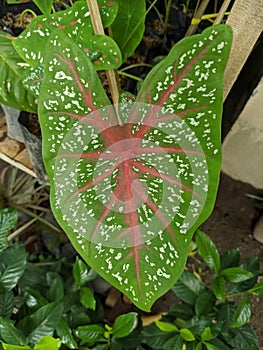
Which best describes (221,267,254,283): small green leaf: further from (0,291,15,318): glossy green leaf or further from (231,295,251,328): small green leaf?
(0,291,15,318): glossy green leaf

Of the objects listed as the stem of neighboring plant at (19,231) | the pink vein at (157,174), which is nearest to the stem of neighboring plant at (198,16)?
the pink vein at (157,174)

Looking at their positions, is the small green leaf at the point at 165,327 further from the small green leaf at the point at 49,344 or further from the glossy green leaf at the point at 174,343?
the small green leaf at the point at 49,344

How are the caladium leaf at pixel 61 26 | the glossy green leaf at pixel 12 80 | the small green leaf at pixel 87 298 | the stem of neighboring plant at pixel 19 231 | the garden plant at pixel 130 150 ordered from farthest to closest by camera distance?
the stem of neighboring plant at pixel 19 231, the small green leaf at pixel 87 298, the glossy green leaf at pixel 12 80, the caladium leaf at pixel 61 26, the garden plant at pixel 130 150

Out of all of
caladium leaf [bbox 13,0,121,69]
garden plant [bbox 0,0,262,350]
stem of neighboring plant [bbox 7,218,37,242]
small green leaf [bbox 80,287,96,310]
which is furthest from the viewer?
stem of neighboring plant [bbox 7,218,37,242]

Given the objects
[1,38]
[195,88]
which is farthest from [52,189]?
[1,38]

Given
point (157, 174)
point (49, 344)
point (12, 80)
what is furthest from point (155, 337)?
point (12, 80)

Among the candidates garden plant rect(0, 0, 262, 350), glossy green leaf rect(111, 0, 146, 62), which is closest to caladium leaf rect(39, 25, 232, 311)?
garden plant rect(0, 0, 262, 350)

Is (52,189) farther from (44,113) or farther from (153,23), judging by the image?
(153,23)
